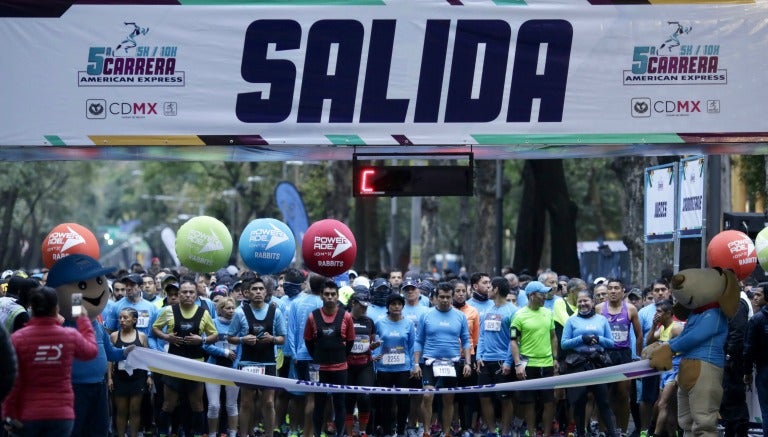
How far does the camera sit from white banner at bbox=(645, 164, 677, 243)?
2120cm

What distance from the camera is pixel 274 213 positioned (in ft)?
242

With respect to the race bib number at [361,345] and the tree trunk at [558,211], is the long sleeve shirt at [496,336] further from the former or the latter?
the tree trunk at [558,211]

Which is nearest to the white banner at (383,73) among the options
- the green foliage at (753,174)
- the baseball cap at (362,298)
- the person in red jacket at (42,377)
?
the person in red jacket at (42,377)

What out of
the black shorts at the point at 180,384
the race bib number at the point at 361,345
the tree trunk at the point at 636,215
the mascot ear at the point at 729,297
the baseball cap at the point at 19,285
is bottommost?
the black shorts at the point at 180,384

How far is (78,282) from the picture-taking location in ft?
42.5

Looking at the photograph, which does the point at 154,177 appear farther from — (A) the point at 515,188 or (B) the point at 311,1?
(B) the point at 311,1

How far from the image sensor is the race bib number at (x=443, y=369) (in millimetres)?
18297

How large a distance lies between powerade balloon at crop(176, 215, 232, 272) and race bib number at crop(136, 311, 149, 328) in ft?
3.17

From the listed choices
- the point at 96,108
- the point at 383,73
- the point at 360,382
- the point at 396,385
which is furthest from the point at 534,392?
the point at 96,108

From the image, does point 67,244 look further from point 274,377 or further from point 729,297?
point 729,297

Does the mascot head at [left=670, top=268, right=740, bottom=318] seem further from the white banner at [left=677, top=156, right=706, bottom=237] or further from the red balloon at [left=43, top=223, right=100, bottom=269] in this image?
the red balloon at [left=43, top=223, right=100, bottom=269]

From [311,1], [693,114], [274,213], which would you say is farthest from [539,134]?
[274,213]

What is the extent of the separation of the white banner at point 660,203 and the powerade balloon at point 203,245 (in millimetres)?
6879

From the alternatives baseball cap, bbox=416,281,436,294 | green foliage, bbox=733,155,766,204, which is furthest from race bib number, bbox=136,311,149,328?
green foliage, bbox=733,155,766,204
